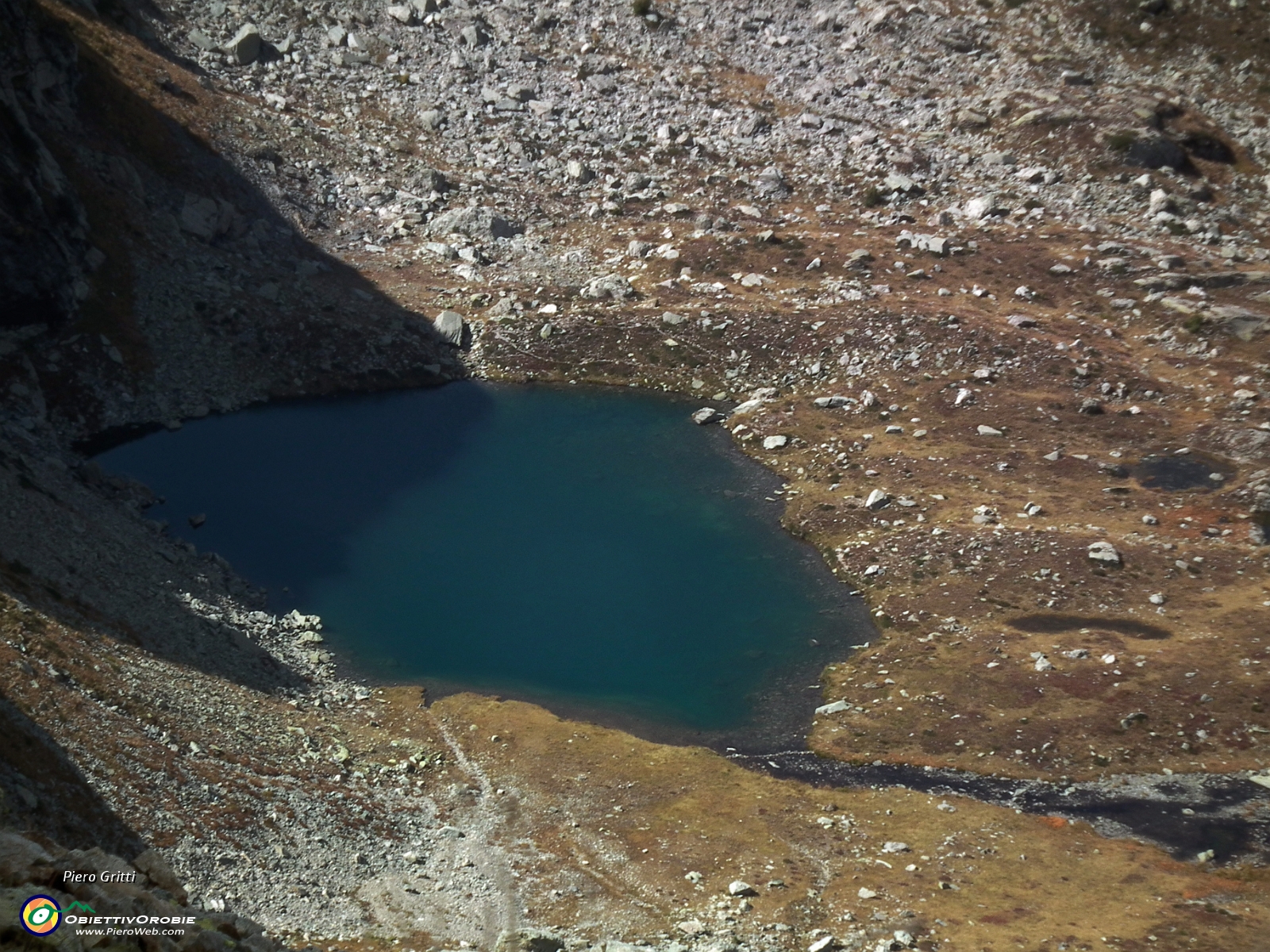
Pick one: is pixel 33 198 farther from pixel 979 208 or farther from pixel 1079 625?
pixel 979 208

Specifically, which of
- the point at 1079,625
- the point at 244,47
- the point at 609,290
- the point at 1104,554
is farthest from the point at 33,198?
the point at 1104,554

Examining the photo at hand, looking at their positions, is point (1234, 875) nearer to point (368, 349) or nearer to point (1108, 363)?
point (1108, 363)

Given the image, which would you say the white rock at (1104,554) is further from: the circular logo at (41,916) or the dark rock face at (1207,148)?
the circular logo at (41,916)

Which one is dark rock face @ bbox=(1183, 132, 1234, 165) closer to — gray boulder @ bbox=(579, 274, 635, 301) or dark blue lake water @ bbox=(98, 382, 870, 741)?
gray boulder @ bbox=(579, 274, 635, 301)

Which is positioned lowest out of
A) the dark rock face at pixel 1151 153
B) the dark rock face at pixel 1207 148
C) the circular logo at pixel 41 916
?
the circular logo at pixel 41 916

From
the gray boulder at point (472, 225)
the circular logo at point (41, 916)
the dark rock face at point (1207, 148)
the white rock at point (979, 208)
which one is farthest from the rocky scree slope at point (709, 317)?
the circular logo at point (41, 916)

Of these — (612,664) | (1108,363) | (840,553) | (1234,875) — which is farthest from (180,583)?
(1108,363)
